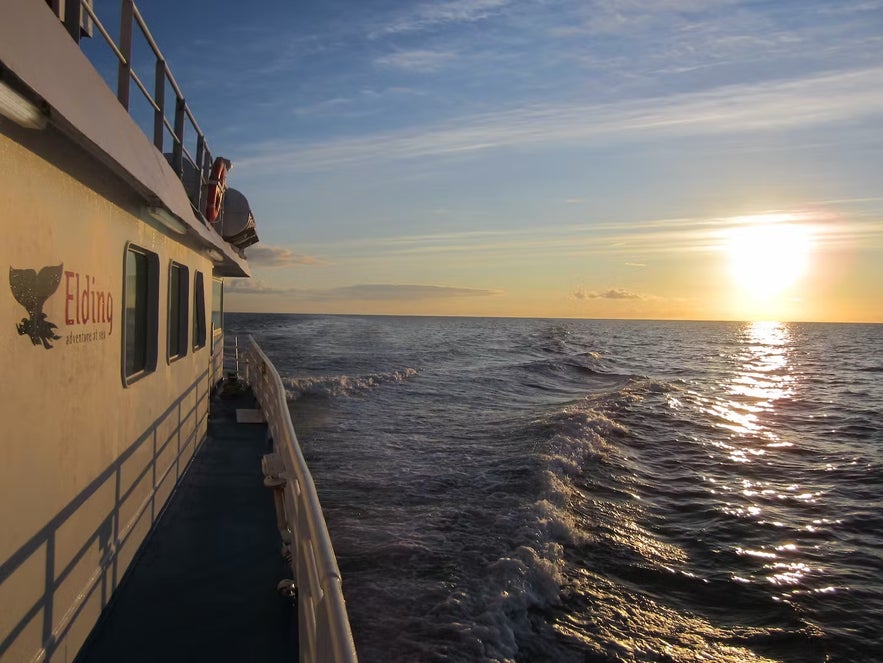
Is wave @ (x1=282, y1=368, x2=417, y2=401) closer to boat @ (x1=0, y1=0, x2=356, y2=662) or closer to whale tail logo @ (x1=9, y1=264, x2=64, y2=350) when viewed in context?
boat @ (x1=0, y1=0, x2=356, y2=662)

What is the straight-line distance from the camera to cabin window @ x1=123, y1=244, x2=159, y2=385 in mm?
4684

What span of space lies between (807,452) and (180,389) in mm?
14930

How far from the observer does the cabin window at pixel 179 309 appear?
22.9 ft

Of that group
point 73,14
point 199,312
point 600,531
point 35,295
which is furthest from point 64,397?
point 600,531

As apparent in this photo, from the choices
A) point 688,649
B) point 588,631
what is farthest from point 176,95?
point 688,649

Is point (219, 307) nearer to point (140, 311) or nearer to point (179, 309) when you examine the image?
point (179, 309)

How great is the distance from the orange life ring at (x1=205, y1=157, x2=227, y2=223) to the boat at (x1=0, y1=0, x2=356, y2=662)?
3.37 metres

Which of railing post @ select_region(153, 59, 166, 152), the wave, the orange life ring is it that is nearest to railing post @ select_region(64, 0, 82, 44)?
railing post @ select_region(153, 59, 166, 152)

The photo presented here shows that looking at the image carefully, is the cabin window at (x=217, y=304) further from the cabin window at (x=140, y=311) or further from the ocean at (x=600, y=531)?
the cabin window at (x=140, y=311)

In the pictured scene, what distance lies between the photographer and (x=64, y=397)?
3258 mm

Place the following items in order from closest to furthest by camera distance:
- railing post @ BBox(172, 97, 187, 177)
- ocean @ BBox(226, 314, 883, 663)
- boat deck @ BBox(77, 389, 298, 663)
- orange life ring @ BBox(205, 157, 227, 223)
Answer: boat deck @ BBox(77, 389, 298, 663)
ocean @ BBox(226, 314, 883, 663)
railing post @ BBox(172, 97, 187, 177)
orange life ring @ BBox(205, 157, 227, 223)

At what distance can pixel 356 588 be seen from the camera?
6.94 m

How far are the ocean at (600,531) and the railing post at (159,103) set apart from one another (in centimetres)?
479

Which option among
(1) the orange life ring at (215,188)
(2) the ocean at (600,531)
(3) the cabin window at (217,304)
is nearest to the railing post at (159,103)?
(1) the orange life ring at (215,188)
